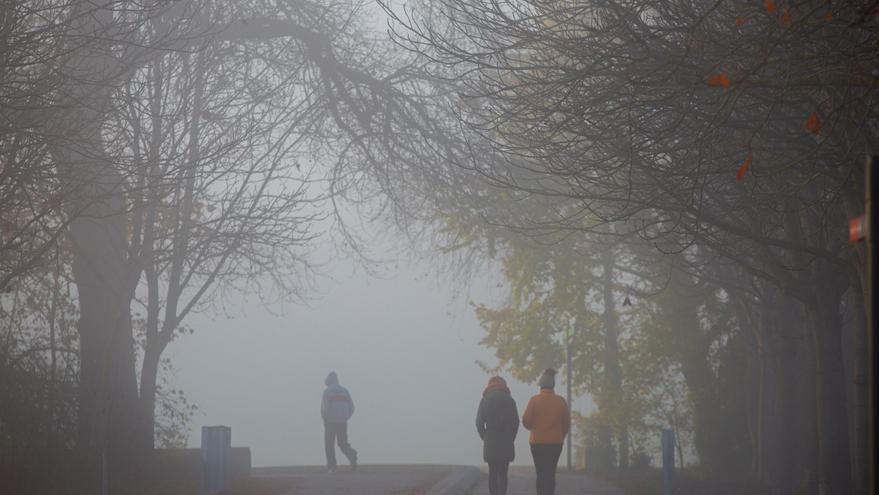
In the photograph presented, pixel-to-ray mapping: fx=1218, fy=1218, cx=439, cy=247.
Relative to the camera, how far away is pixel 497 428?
16234 mm

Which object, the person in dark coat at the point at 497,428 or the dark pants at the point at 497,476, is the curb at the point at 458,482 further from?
the person in dark coat at the point at 497,428

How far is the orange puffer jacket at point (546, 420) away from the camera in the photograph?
16.0 metres

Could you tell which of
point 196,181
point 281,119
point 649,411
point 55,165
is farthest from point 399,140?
point 649,411

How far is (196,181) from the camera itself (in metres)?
20.1

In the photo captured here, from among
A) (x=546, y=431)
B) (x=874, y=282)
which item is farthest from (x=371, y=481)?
(x=874, y=282)

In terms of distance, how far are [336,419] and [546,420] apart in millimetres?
7929

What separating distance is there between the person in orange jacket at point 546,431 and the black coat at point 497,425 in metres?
0.29

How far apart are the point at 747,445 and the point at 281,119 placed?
49.4 ft

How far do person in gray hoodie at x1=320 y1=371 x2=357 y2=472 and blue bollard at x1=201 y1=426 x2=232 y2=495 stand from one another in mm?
8513

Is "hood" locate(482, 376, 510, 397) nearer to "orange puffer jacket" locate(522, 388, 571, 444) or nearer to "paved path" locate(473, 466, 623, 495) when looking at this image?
"orange puffer jacket" locate(522, 388, 571, 444)

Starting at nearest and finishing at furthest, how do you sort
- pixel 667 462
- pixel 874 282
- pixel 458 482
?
pixel 874 282
pixel 667 462
pixel 458 482

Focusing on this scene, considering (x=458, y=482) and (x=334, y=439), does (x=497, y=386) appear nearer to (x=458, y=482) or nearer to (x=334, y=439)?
(x=458, y=482)

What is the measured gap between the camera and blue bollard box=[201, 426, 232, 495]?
546 inches

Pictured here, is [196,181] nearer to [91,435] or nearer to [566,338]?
[91,435]
